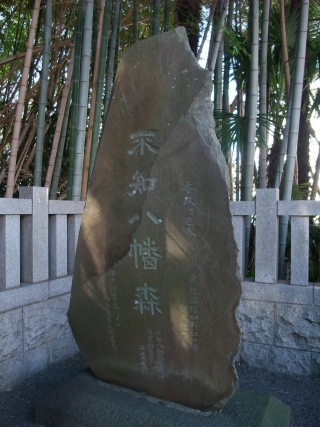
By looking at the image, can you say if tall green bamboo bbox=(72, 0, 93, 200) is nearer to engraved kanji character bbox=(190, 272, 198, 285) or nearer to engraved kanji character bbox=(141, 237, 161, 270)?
engraved kanji character bbox=(141, 237, 161, 270)

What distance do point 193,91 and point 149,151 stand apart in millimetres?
391

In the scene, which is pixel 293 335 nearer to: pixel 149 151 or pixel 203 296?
pixel 203 296

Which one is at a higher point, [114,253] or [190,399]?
[114,253]

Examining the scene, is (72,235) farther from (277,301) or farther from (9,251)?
(277,301)

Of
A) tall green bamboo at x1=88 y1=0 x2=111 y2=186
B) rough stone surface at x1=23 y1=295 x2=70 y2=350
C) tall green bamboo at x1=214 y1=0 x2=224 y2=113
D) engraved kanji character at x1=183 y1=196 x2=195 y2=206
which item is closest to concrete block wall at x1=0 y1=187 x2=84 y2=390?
rough stone surface at x1=23 y1=295 x2=70 y2=350

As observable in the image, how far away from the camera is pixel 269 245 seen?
2988 millimetres

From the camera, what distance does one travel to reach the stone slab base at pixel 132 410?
1.99 m

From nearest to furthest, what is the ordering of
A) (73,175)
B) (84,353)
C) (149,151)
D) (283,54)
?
(149,151), (84,353), (73,175), (283,54)

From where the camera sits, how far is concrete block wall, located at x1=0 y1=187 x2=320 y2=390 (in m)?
2.69

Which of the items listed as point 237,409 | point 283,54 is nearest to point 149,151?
point 237,409

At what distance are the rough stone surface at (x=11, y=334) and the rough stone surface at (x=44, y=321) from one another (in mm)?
54

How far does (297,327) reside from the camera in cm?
291

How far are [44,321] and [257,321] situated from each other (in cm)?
167

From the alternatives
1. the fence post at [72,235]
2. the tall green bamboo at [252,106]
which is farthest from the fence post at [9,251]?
the tall green bamboo at [252,106]
